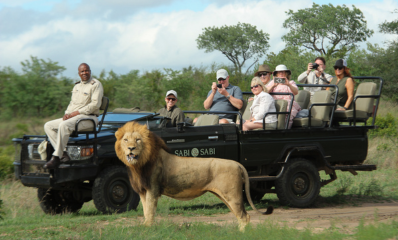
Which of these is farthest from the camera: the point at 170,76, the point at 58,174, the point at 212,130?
the point at 170,76

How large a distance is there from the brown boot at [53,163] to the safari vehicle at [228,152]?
0.13 m

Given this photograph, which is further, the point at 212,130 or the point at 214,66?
the point at 214,66

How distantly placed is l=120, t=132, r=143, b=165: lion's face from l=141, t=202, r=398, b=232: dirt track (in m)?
1.50

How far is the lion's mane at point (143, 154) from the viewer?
5855 mm

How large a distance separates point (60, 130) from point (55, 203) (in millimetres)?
1855

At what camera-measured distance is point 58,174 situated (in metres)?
7.52

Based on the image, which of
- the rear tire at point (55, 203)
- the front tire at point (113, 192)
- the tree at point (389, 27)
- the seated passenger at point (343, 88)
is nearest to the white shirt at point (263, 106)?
the seated passenger at point (343, 88)

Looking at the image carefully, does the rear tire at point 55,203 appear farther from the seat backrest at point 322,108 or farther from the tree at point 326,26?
the tree at point 326,26

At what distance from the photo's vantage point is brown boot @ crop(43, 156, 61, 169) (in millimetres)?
7359

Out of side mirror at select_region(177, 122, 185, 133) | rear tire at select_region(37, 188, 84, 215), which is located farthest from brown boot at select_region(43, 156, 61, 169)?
side mirror at select_region(177, 122, 185, 133)

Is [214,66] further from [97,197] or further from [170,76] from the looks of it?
[97,197]

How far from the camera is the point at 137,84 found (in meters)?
24.7

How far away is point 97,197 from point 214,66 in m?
21.3

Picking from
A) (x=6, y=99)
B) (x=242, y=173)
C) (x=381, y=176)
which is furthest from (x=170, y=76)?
(x=242, y=173)
